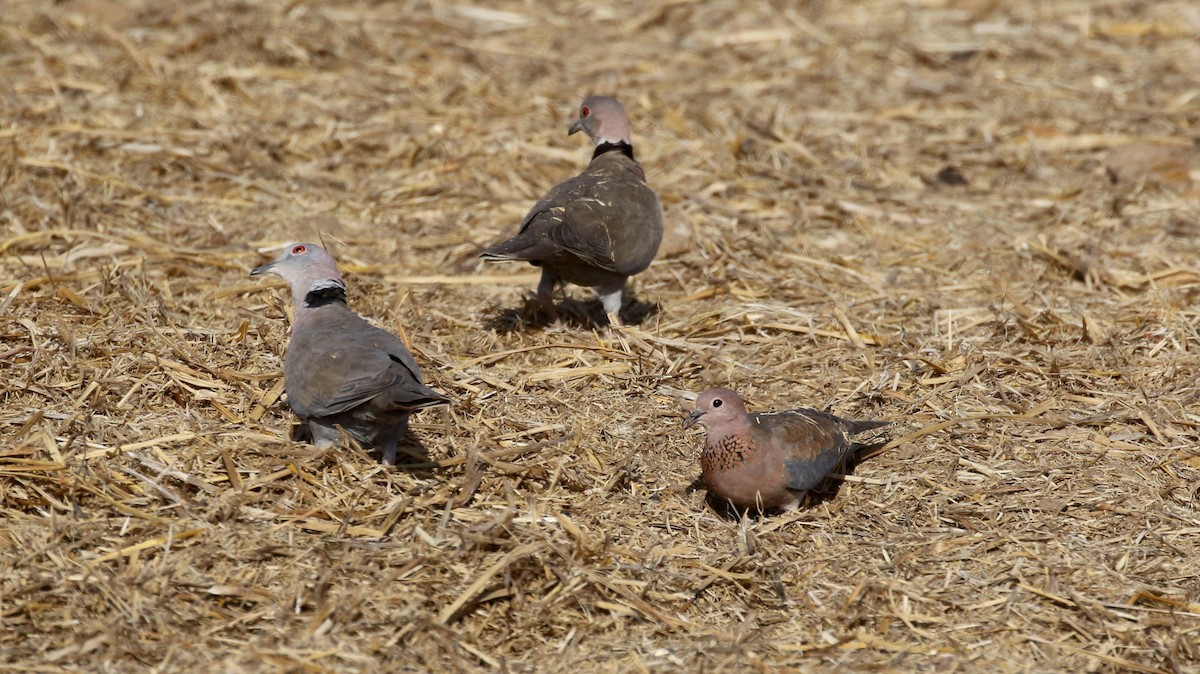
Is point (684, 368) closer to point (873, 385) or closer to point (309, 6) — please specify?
point (873, 385)

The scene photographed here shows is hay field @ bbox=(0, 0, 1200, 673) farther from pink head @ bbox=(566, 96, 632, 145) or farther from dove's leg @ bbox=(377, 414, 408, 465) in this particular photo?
pink head @ bbox=(566, 96, 632, 145)

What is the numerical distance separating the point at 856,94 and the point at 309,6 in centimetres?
511

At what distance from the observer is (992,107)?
36.0 feet

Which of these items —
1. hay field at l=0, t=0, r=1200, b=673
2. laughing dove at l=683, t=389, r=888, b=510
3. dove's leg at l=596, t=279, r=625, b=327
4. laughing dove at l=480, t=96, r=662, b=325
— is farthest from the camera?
dove's leg at l=596, t=279, r=625, b=327

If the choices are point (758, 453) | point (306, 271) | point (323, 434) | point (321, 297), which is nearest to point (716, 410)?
point (758, 453)

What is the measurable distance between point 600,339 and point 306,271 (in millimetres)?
1836

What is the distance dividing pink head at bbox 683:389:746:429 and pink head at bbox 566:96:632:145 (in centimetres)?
259

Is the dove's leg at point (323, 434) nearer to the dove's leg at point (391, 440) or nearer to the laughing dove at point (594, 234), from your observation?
the dove's leg at point (391, 440)

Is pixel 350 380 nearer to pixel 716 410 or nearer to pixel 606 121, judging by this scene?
pixel 716 410

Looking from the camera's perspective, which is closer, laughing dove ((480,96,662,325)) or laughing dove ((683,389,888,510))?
laughing dove ((683,389,888,510))

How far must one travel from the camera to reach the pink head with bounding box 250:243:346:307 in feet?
20.0

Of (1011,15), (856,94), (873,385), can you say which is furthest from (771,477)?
(1011,15)

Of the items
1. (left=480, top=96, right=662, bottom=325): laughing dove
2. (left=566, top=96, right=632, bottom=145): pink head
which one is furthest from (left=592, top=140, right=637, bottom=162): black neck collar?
(left=480, top=96, right=662, bottom=325): laughing dove

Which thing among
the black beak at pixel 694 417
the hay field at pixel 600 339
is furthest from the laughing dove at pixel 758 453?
the hay field at pixel 600 339
